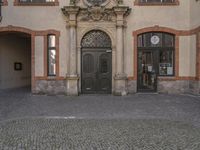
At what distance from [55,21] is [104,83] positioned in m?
4.42

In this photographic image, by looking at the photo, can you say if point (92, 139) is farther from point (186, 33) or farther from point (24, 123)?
point (186, 33)

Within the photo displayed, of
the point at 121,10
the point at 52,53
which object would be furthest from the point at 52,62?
the point at 121,10

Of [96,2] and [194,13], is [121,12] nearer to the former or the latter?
[96,2]

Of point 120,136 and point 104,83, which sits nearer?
point 120,136

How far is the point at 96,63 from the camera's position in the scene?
15914mm

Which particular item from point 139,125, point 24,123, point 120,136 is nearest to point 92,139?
point 120,136

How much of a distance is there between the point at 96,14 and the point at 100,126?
29.8ft

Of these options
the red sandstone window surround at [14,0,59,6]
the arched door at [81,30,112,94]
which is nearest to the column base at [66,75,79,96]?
the arched door at [81,30,112,94]

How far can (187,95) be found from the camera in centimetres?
1520

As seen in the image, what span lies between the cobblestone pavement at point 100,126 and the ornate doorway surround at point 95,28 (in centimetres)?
369

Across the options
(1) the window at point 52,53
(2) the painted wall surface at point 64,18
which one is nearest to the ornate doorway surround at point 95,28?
(2) the painted wall surface at point 64,18

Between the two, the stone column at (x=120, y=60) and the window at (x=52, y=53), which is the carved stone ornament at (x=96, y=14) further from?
the window at (x=52, y=53)

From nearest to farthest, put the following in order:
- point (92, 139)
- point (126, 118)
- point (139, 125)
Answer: point (92, 139) → point (139, 125) → point (126, 118)

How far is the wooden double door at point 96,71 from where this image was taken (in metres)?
15.9
